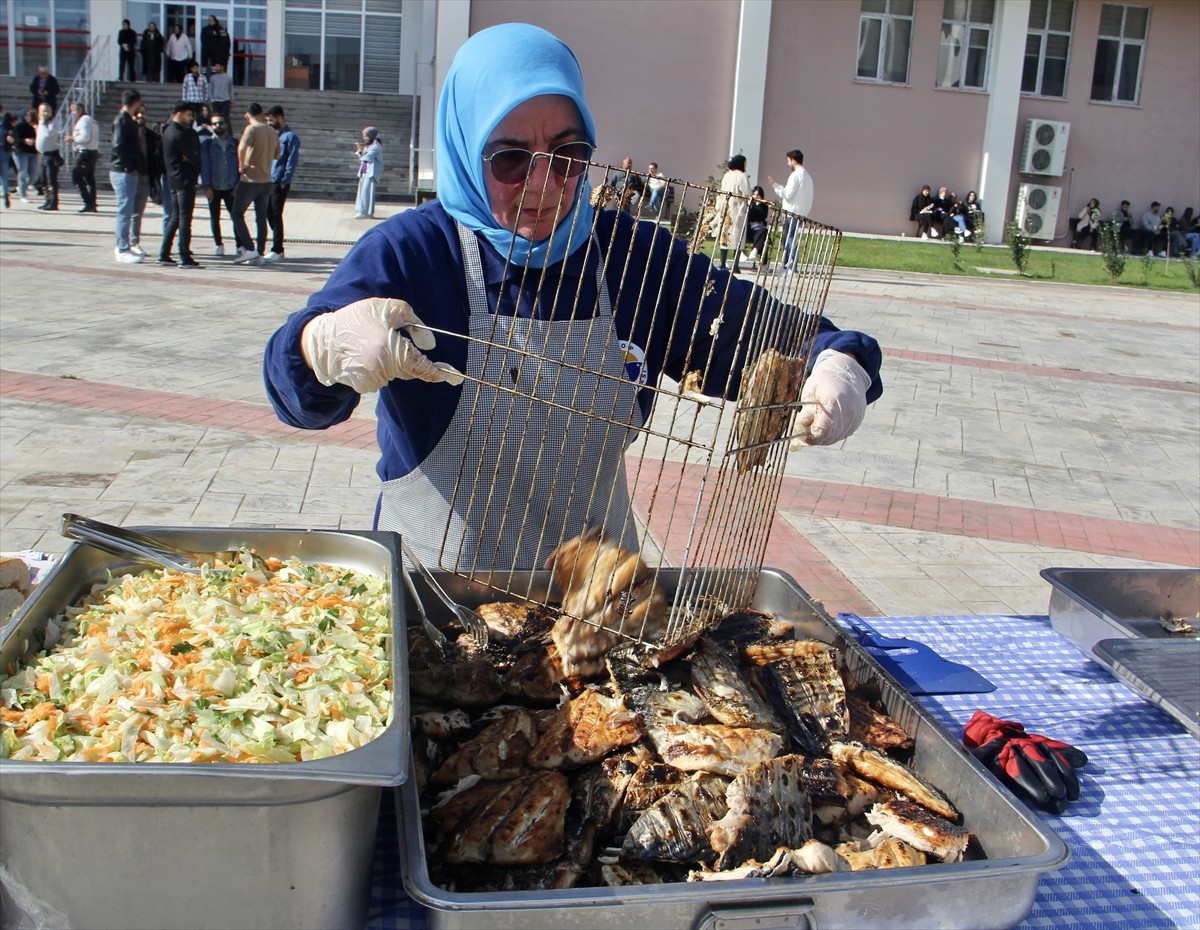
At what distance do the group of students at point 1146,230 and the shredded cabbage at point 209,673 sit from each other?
29.2 metres

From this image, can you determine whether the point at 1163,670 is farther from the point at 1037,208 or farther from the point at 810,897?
the point at 1037,208

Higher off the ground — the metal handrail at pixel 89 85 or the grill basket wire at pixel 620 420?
the metal handrail at pixel 89 85

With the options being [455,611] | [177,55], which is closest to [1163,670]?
[455,611]

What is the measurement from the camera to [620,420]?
2.14 m

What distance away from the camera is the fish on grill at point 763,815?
1364 mm

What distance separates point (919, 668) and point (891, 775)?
2.50ft

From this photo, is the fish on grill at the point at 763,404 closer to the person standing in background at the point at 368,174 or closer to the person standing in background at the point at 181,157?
the person standing in background at the point at 181,157

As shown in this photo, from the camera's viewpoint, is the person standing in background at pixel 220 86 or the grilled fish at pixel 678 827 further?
the person standing in background at pixel 220 86

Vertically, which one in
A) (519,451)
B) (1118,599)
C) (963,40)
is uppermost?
(963,40)

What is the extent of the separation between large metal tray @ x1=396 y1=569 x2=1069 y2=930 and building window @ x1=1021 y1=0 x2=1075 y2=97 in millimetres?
29327

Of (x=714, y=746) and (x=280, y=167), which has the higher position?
(x=280, y=167)

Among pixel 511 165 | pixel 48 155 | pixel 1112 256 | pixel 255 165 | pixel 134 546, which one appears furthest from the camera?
pixel 1112 256

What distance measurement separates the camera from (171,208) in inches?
485

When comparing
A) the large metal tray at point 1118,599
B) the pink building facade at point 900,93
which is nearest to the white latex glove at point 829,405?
the large metal tray at point 1118,599
